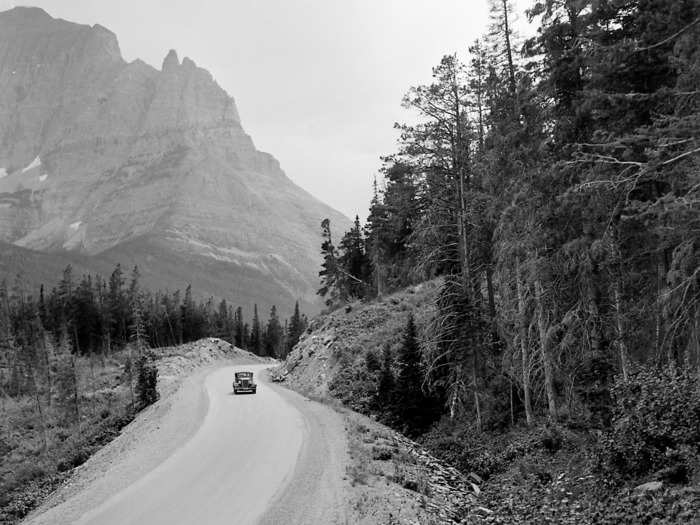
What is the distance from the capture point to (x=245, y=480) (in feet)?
41.6

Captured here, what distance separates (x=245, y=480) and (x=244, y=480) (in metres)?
0.03

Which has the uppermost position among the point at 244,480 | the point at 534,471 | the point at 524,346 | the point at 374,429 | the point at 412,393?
the point at 524,346

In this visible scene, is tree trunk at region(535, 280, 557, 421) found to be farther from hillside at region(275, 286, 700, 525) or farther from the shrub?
the shrub

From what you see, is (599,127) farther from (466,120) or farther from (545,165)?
(466,120)

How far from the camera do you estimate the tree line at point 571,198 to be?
422 inches

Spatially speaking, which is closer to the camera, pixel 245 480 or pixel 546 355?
pixel 245 480

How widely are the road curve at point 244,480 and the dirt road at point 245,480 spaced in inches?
0.8

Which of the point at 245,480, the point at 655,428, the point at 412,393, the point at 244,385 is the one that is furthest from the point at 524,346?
the point at 244,385

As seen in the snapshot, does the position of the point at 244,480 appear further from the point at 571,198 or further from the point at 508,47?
the point at 508,47

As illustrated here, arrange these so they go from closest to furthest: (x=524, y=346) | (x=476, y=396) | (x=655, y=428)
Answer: (x=655, y=428), (x=524, y=346), (x=476, y=396)

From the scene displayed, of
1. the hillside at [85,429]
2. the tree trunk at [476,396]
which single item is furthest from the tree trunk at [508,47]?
the hillside at [85,429]

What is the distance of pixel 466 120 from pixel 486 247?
524 centimetres

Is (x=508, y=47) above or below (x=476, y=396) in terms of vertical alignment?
above

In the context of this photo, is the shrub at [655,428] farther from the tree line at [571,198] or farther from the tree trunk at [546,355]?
the tree trunk at [546,355]
